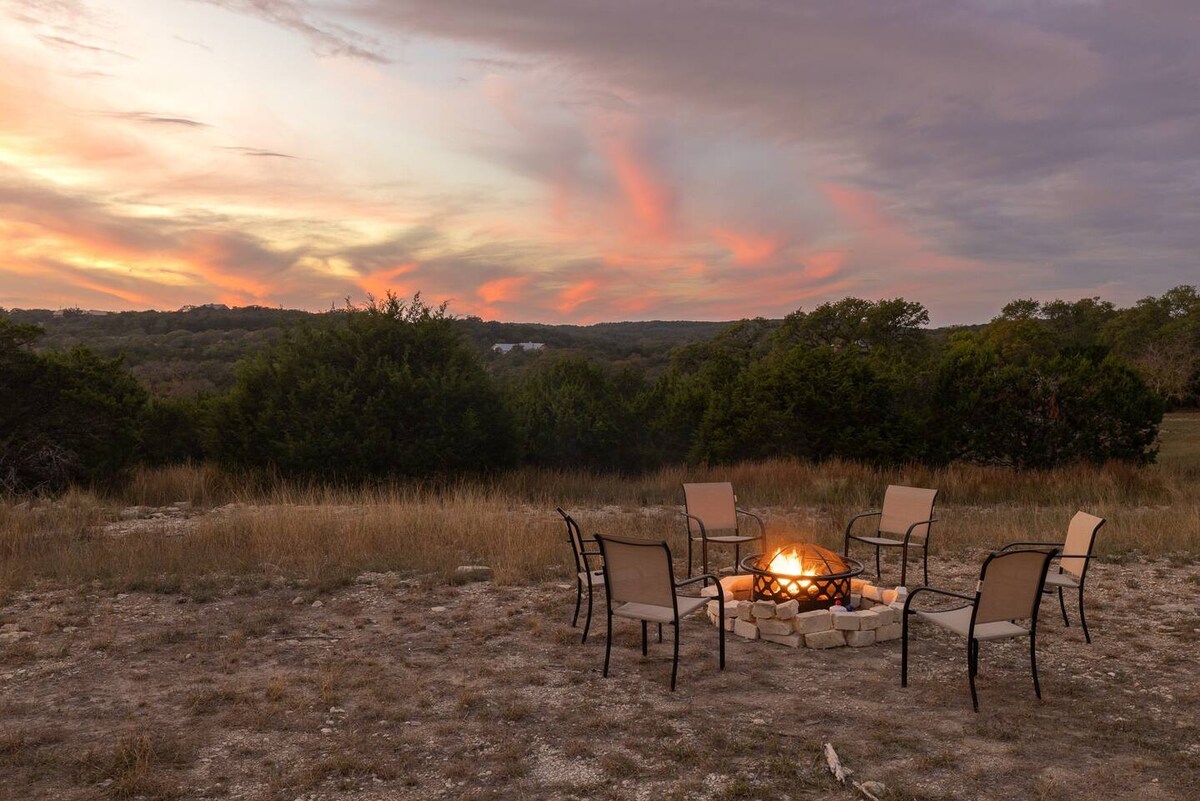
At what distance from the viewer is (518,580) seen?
8.03 metres

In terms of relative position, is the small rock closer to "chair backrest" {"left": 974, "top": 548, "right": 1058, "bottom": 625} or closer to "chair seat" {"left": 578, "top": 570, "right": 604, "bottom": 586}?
"chair seat" {"left": 578, "top": 570, "right": 604, "bottom": 586}

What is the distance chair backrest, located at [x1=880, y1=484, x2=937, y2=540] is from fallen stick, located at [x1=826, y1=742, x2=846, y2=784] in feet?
12.9

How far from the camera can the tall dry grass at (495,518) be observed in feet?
27.6

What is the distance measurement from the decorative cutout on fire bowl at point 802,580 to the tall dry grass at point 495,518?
2562 millimetres

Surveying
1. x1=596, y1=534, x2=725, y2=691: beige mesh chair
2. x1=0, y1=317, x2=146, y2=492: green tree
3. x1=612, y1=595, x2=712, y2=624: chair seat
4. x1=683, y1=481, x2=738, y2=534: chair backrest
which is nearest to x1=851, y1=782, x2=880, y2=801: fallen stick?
x1=596, y1=534, x2=725, y2=691: beige mesh chair

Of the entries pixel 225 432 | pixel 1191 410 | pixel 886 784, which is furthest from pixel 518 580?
pixel 1191 410

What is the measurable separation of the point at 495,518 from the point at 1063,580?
6.08 meters

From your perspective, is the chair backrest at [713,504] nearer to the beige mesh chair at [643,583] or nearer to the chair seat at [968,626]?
the beige mesh chair at [643,583]

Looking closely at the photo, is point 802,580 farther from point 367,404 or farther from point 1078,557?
point 367,404

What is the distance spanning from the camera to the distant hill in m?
38.5

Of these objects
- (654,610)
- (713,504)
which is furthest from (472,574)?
(654,610)

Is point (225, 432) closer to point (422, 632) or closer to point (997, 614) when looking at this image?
point (422, 632)

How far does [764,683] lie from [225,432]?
12586 mm

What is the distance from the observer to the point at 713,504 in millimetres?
8273
